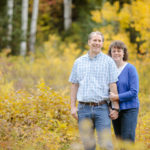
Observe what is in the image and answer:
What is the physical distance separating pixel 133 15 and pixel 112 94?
9.30 m

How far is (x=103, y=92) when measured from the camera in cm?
317

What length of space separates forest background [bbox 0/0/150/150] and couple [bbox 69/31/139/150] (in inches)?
15.6

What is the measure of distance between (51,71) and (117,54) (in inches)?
302

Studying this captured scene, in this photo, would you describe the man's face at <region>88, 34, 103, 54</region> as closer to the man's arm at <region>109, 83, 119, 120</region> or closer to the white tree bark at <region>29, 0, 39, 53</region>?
the man's arm at <region>109, 83, 119, 120</region>

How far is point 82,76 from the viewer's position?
3.25m

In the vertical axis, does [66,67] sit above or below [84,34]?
below

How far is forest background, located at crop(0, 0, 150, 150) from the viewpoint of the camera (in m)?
4.09

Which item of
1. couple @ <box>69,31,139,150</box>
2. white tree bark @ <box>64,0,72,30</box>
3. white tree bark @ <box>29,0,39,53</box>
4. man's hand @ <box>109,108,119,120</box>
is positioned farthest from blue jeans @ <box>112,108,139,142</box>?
white tree bark @ <box>64,0,72,30</box>

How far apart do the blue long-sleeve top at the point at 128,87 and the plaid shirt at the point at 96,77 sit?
0.43 feet

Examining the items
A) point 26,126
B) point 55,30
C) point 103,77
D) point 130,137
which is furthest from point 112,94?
point 55,30

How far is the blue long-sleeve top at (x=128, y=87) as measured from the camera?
320 cm

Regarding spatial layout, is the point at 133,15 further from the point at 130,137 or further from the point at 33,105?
the point at 130,137

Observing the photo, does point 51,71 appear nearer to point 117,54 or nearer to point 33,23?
point 33,23

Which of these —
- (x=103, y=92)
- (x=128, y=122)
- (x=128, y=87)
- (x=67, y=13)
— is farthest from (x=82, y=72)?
(x=67, y=13)
